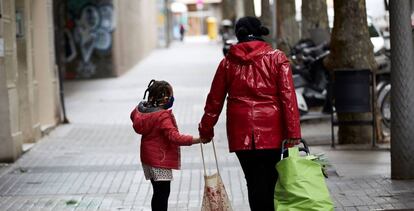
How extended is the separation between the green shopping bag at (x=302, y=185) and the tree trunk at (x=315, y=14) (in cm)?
1251

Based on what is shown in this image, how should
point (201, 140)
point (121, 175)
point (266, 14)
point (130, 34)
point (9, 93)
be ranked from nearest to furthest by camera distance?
point (201, 140) < point (121, 175) < point (9, 93) < point (266, 14) < point (130, 34)

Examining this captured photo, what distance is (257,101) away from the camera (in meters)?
6.19

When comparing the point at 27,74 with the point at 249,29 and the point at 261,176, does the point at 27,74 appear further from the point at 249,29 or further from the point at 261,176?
the point at 261,176

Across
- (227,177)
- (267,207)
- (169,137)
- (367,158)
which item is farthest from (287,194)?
(367,158)

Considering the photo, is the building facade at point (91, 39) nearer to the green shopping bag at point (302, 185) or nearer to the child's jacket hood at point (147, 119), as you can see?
the child's jacket hood at point (147, 119)

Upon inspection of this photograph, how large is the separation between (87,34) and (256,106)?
21742mm

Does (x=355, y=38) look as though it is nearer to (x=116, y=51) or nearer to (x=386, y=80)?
(x=386, y=80)

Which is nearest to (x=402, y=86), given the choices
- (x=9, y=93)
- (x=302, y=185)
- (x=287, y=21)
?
(x=302, y=185)

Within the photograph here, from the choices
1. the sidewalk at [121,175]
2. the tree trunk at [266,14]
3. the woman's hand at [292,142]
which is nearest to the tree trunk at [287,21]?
the tree trunk at [266,14]

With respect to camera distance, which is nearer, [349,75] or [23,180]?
[23,180]

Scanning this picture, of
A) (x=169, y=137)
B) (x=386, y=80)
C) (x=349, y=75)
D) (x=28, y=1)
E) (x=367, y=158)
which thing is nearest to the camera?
(x=169, y=137)

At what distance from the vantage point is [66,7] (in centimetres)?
2733

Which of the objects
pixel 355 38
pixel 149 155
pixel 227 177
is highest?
pixel 355 38

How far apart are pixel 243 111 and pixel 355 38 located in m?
5.60
